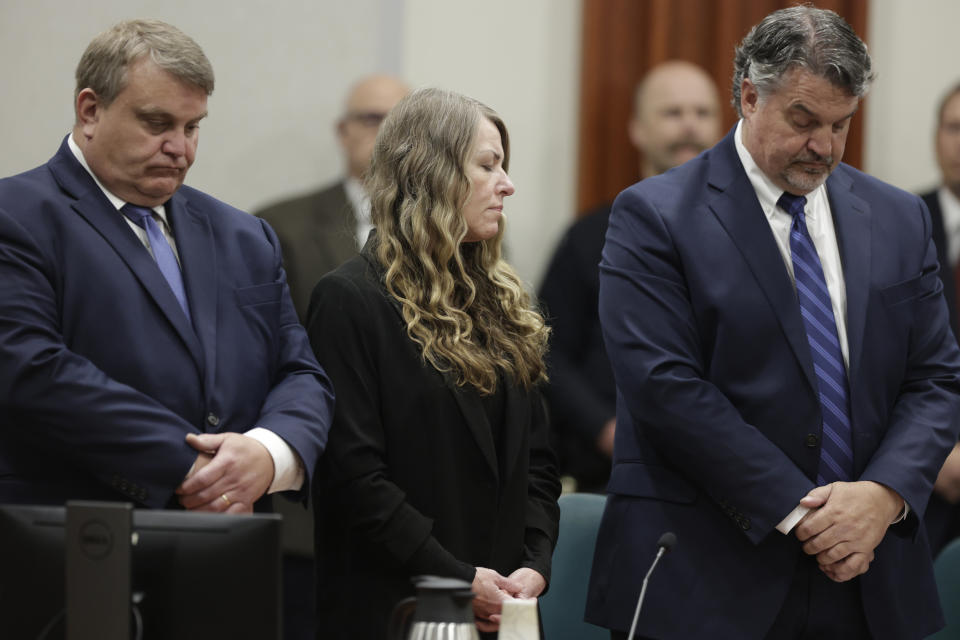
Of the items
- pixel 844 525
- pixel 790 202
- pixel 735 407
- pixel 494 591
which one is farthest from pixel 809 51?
pixel 494 591

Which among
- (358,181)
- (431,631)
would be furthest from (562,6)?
(431,631)

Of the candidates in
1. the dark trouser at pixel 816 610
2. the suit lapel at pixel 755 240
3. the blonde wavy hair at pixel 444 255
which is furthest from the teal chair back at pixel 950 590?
the blonde wavy hair at pixel 444 255

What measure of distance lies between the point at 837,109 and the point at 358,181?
7.03 ft

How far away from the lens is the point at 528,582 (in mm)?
2764

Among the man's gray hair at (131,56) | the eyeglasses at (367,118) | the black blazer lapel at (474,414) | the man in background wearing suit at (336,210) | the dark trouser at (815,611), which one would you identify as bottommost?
the dark trouser at (815,611)

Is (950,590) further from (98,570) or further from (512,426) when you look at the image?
(98,570)

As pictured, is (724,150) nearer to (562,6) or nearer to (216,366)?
(216,366)

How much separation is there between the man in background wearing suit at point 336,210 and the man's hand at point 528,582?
172cm

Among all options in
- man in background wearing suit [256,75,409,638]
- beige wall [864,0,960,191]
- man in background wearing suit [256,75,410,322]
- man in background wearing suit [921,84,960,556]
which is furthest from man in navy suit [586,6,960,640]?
beige wall [864,0,960,191]

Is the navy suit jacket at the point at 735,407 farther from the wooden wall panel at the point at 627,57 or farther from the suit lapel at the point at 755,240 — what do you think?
the wooden wall panel at the point at 627,57

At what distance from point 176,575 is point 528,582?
950 millimetres

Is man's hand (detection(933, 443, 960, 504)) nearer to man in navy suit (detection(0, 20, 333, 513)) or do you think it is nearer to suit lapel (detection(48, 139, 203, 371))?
man in navy suit (detection(0, 20, 333, 513))

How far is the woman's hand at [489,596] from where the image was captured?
265 centimetres

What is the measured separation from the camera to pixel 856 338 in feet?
9.37
